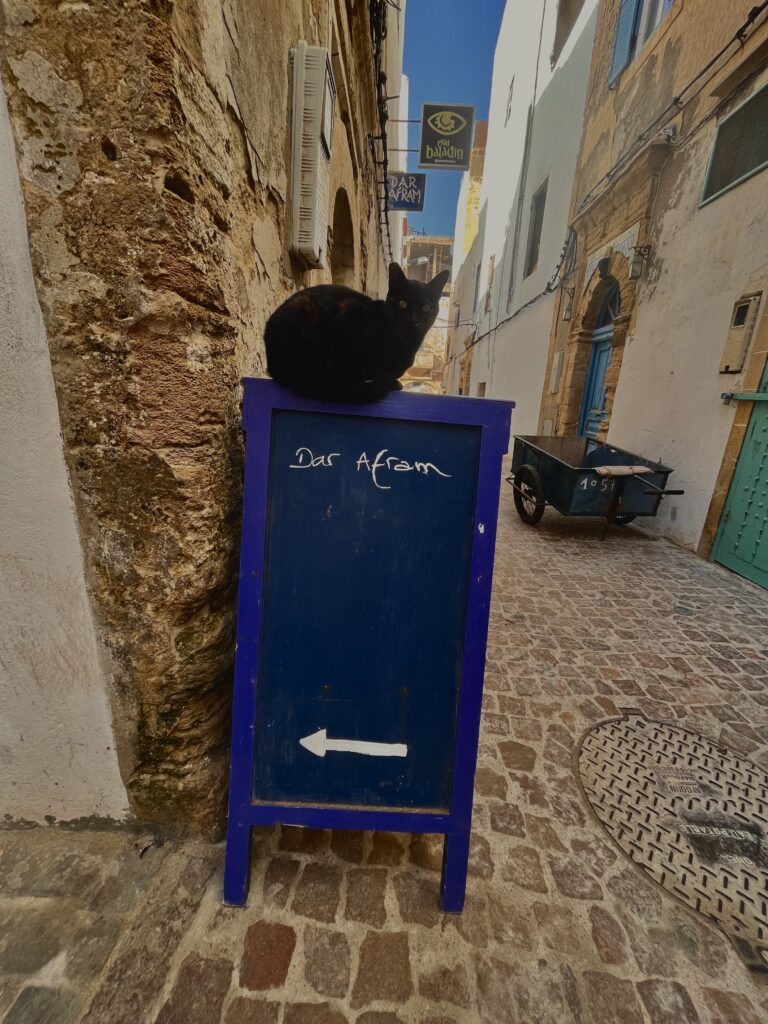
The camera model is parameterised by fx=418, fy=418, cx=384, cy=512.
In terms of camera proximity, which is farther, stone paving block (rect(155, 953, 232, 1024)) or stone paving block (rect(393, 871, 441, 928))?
stone paving block (rect(393, 871, 441, 928))

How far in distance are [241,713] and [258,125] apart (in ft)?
7.29

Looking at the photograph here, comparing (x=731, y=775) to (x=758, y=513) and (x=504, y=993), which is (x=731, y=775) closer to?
(x=504, y=993)

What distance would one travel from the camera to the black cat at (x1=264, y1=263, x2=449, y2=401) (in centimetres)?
124

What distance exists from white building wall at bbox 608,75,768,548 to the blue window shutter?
11.3ft

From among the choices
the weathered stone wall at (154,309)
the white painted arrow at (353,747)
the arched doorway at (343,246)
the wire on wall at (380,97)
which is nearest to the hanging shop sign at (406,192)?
the wire on wall at (380,97)

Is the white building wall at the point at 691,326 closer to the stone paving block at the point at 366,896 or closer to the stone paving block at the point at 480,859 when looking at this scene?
the stone paving block at the point at 480,859

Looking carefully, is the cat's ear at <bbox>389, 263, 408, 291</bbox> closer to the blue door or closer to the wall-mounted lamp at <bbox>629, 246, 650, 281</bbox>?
the wall-mounted lamp at <bbox>629, 246, 650, 281</bbox>

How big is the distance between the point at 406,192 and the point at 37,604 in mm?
12882

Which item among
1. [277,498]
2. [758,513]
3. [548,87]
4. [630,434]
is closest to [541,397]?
[630,434]

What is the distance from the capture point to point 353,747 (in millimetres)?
1436

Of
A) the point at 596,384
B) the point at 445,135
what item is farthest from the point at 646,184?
the point at 445,135

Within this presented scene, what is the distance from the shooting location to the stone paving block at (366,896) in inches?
56.0

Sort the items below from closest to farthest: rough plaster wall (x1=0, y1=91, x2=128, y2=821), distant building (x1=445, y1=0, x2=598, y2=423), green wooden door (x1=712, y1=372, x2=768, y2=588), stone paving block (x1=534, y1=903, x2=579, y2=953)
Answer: rough plaster wall (x1=0, y1=91, x2=128, y2=821)
stone paving block (x1=534, y1=903, x2=579, y2=953)
green wooden door (x1=712, y1=372, x2=768, y2=588)
distant building (x1=445, y1=0, x2=598, y2=423)

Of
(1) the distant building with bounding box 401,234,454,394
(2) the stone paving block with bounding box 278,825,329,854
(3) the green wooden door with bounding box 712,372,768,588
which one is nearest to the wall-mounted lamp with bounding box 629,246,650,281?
(3) the green wooden door with bounding box 712,372,768,588
